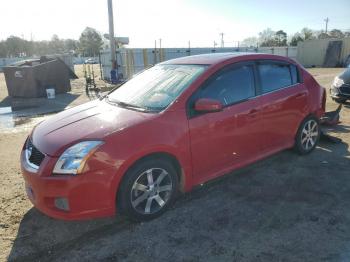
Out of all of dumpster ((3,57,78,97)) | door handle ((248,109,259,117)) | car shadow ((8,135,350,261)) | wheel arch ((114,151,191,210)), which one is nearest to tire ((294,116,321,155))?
car shadow ((8,135,350,261))

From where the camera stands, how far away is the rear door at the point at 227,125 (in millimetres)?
3637

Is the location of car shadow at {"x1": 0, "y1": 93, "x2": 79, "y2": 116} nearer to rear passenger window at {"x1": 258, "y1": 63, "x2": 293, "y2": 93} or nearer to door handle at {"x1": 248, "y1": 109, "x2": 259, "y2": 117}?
rear passenger window at {"x1": 258, "y1": 63, "x2": 293, "y2": 93}

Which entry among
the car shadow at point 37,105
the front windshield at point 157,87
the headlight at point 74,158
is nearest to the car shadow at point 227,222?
the headlight at point 74,158

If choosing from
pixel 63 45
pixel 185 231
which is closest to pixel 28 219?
pixel 185 231

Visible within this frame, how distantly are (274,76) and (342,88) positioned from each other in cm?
558

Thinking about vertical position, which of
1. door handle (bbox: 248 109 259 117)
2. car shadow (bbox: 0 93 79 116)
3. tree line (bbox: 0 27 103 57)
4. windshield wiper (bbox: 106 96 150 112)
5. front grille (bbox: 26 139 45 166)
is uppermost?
tree line (bbox: 0 27 103 57)

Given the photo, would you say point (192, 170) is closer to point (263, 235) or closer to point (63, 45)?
point (263, 235)

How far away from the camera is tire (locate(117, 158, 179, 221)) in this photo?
320 centimetres

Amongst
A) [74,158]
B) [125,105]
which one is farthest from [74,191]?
[125,105]

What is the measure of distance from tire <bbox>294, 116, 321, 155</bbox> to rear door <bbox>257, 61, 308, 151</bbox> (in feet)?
0.45

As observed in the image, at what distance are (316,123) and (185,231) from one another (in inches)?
127

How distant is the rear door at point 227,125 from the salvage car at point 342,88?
5.97 metres

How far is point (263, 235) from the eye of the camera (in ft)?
10.3

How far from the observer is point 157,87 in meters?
3.98
